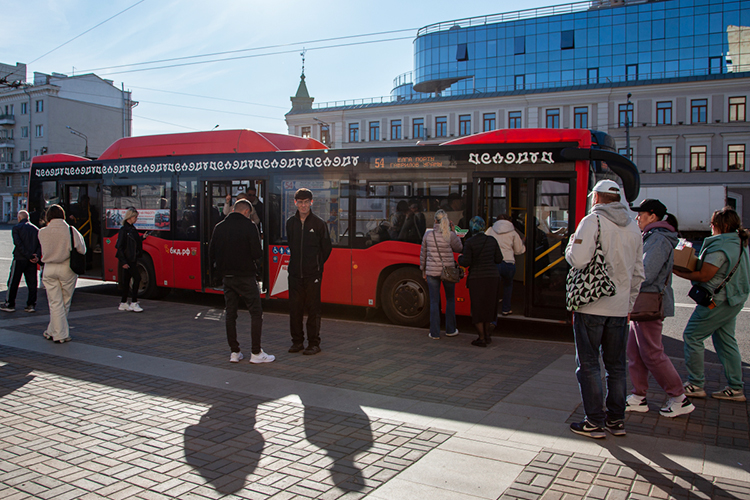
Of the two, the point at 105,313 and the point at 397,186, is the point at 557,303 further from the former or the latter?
the point at 105,313

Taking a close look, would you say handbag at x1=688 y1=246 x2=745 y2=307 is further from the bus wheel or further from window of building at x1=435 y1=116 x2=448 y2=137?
window of building at x1=435 y1=116 x2=448 y2=137

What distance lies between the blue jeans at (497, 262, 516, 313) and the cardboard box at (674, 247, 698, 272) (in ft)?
11.3

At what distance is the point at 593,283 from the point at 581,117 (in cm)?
4953

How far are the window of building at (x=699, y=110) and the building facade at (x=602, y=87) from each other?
0.08 meters

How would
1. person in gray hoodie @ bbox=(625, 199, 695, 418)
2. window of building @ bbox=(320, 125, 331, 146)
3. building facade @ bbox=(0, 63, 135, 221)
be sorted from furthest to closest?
building facade @ bbox=(0, 63, 135, 221) → window of building @ bbox=(320, 125, 331, 146) → person in gray hoodie @ bbox=(625, 199, 695, 418)

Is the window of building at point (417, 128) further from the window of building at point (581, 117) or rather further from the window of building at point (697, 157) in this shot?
the window of building at point (697, 157)

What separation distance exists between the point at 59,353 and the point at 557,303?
6665 mm

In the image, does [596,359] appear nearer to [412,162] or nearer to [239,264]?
[239,264]

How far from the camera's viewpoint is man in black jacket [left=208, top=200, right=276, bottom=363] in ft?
22.8

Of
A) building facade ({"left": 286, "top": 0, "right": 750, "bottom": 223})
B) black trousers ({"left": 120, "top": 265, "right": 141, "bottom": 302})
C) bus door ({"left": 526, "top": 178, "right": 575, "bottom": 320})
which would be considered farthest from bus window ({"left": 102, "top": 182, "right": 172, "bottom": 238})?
building facade ({"left": 286, "top": 0, "right": 750, "bottom": 223})

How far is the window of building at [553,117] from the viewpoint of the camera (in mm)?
50594

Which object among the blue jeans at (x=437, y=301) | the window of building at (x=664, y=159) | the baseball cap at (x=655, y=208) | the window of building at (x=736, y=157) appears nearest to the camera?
the baseball cap at (x=655, y=208)

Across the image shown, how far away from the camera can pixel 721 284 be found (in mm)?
5547

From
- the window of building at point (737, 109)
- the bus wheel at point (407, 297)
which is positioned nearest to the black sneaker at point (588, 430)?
the bus wheel at point (407, 297)
